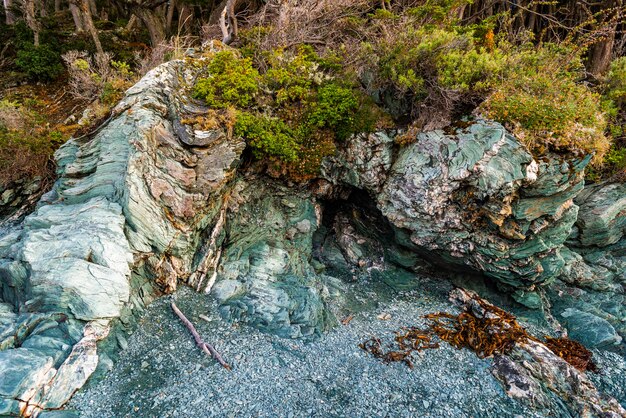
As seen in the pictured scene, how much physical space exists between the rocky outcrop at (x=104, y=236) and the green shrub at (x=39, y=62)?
1028 cm

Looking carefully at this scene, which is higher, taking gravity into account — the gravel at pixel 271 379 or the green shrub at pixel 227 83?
the green shrub at pixel 227 83

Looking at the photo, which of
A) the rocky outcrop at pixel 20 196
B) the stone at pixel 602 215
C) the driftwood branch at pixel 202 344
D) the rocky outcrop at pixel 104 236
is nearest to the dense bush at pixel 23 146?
the rocky outcrop at pixel 20 196

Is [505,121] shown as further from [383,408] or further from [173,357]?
[173,357]

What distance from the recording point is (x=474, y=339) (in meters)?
9.26

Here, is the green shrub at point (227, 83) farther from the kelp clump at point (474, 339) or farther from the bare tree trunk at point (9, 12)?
the bare tree trunk at point (9, 12)

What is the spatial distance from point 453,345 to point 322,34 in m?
12.8

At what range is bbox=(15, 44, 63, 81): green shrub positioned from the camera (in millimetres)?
16297

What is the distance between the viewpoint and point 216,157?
31.7 feet

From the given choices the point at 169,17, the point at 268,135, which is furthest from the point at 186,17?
the point at 268,135

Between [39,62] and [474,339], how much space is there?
22.5m

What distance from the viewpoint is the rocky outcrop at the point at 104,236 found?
6277mm

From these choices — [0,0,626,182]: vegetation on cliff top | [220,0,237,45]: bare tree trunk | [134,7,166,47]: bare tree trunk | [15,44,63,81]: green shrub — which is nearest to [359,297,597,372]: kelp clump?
[0,0,626,182]: vegetation on cliff top

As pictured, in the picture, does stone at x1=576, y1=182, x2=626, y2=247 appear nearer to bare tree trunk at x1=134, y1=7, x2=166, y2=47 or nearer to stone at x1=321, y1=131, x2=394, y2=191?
stone at x1=321, y1=131, x2=394, y2=191

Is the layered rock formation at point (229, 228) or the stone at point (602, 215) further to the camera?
the stone at point (602, 215)
